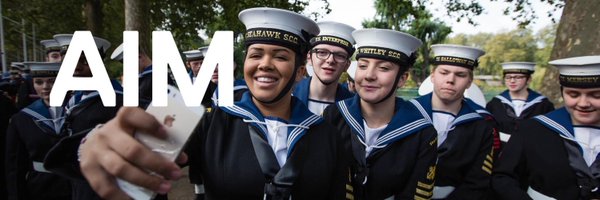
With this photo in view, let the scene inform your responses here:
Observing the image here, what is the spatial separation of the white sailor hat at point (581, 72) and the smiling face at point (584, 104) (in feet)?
0.14

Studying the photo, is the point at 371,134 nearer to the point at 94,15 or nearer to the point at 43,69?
the point at 43,69

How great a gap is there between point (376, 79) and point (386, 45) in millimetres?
253

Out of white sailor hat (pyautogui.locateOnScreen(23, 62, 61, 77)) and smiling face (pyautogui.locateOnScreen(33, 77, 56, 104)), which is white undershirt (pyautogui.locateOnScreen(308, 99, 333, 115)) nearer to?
smiling face (pyautogui.locateOnScreen(33, 77, 56, 104))

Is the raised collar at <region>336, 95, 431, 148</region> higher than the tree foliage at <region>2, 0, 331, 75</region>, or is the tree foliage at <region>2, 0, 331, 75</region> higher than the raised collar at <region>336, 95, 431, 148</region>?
the tree foliage at <region>2, 0, 331, 75</region>

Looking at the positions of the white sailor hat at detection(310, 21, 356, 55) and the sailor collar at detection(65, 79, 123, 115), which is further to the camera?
the white sailor hat at detection(310, 21, 356, 55)

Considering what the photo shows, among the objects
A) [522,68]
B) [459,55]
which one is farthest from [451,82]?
[522,68]

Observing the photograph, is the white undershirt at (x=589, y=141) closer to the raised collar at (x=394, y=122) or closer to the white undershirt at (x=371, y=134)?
the raised collar at (x=394, y=122)

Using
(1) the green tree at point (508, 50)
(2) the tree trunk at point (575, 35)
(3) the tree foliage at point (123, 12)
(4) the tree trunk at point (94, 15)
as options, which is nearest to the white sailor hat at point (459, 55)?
(2) the tree trunk at point (575, 35)

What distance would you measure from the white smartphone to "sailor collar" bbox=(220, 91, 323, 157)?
3.66ft

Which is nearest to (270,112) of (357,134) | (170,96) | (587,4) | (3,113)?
(357,134)

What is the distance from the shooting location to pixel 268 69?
2035 mm

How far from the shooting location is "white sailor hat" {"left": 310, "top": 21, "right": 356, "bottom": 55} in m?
4.12

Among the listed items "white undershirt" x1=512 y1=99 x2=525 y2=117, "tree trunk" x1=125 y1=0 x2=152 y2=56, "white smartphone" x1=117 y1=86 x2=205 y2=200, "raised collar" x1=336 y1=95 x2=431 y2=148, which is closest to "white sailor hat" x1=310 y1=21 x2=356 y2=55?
"raised collar" x1=336 y1=95 x2=431 y2=148

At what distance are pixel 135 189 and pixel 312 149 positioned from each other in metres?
1.29
